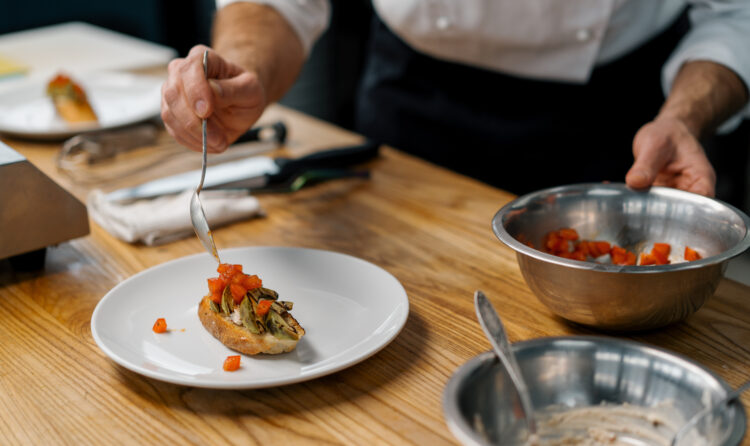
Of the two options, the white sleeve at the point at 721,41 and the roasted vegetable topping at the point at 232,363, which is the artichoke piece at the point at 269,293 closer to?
the roasted vegetable topping at the point at 232,363

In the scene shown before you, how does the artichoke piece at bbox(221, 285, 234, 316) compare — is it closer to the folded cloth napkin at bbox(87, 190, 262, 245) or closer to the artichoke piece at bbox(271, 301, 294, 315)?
the artichoke piece at bbox(271, 301, 294, 315)

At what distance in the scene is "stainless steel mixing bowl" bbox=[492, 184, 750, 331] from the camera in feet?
2.95

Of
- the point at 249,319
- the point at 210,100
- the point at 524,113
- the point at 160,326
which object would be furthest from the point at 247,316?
the point at 524,113

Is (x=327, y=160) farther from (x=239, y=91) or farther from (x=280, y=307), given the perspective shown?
(x=280, y=307)

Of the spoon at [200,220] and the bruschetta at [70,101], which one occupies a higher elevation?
the spoon at [200,220]

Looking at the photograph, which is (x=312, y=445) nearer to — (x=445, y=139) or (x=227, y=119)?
(x=227, y=119)

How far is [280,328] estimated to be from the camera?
939 millimetres

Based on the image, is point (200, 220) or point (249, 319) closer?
point (249, 319)

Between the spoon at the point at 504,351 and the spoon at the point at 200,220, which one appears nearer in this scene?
the spoon at the point at 504,351

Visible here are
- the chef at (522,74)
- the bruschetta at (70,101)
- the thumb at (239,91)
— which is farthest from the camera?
the bruschetta at (70,101)

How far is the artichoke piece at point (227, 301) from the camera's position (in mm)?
968

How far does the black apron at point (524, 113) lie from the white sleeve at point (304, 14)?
231 millimetres

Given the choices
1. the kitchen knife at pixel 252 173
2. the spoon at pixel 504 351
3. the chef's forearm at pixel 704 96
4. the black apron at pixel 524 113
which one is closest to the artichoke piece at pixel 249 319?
the spoon at pixel 504 351

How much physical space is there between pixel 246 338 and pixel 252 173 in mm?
685
